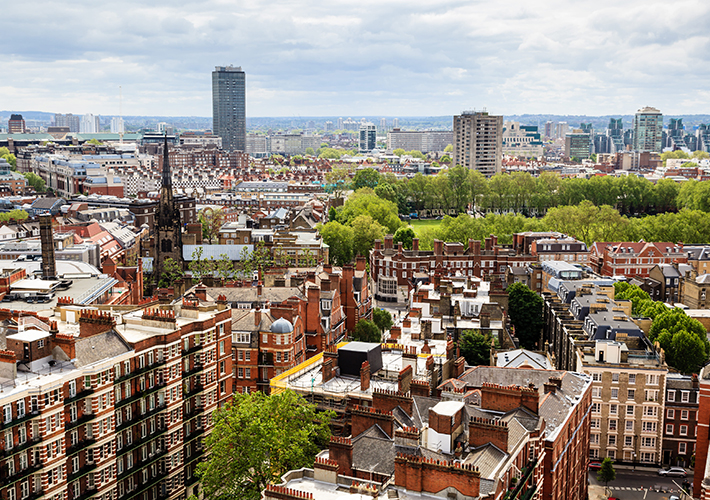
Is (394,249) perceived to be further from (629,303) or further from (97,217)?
(97,217)

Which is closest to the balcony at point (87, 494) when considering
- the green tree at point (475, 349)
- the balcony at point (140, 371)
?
the balcony at point (140, 371)

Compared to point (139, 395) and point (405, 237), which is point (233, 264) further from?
point (139, 395)

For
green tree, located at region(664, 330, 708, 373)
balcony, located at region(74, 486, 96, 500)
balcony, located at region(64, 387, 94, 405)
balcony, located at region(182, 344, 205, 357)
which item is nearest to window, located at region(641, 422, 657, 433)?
green tree, located at region(664, 330, 708, 373)

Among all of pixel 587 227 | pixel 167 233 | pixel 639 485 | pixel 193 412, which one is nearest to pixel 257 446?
pixel 193 412

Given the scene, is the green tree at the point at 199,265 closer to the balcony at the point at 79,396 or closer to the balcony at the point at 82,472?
the balcony at the point at 79,396

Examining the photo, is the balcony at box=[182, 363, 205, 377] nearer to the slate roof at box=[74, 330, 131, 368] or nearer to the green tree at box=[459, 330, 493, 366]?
the slate roof at box=[74, 330, 131, 368]

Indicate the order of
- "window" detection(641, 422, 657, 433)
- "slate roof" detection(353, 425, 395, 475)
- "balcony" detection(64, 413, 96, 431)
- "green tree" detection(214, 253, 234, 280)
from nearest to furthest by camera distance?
"slate roof" detection(353, 425, 395, 475), "balcony" detection(64, 413, 96, 431), "window" detection(641, 422, 657, 433), "green tree" detection(214, 253, 234, 280)
